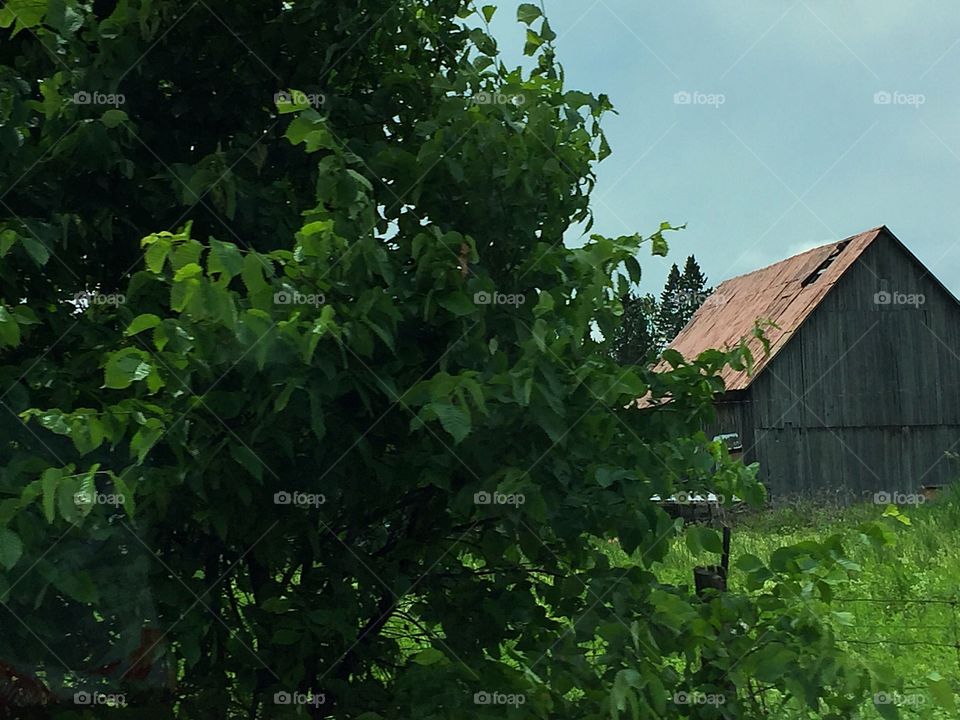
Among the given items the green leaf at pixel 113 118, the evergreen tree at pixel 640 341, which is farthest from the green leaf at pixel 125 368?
the evergreen tree at pixel 640 341

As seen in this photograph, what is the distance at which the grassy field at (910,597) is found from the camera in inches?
291

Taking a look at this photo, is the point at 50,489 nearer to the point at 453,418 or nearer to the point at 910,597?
the point at 453,418

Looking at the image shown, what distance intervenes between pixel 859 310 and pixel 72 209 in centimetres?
2263

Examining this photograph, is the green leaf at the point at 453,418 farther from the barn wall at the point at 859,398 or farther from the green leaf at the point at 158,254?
the barn wall at the point at 859,398

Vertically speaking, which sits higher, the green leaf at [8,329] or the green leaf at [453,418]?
the green leaf at [8,329]

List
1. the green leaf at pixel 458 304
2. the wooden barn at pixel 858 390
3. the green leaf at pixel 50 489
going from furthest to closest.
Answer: the wooden barn at pixel 858 390, the green leaf at pixel 458 304, the green leaf at pixel 50 489

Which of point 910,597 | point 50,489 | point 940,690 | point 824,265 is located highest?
point 824,265

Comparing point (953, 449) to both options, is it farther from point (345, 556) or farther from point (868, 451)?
point (345, 556)

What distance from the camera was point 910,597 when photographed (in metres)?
10.6

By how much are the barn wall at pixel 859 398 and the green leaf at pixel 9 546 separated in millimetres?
21620

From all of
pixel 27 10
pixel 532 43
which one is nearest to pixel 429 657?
pixel 532 43

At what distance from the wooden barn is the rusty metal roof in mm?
82

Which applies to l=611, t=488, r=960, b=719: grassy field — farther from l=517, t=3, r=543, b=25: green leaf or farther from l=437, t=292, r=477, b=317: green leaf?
l=517, t=3, r=543, b=25: green leaf

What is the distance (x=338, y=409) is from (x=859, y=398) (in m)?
22.2
